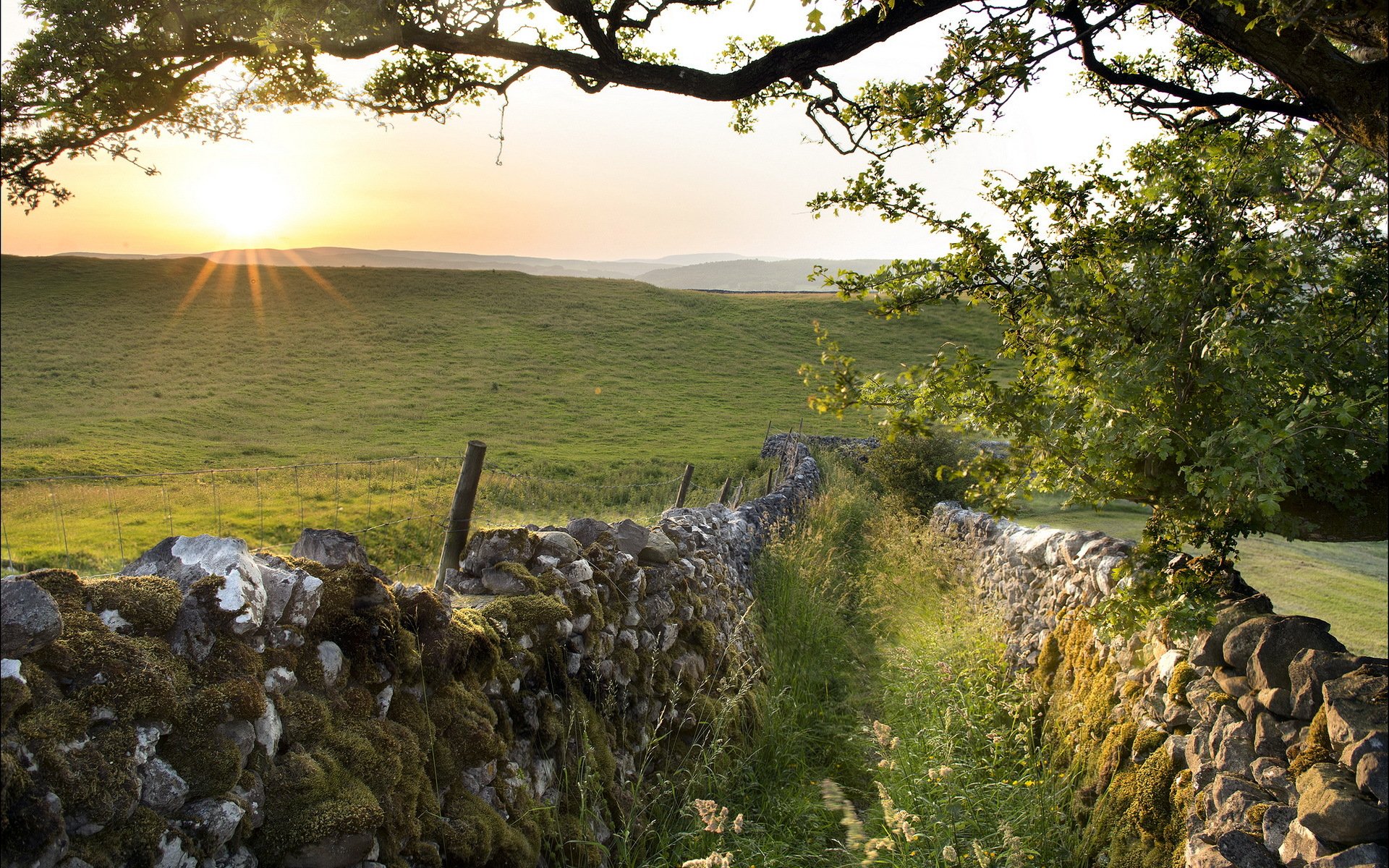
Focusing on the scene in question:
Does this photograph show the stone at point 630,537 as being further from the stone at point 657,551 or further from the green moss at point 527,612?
the green moss at point 527,612

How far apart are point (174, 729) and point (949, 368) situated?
15.5 ft

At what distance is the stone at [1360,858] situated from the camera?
3.13 meters

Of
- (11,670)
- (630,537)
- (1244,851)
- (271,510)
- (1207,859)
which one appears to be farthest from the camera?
(271,510)

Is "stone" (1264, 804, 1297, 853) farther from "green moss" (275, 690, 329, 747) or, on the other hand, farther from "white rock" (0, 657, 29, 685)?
"white rock" (0, 657, 29, 685)

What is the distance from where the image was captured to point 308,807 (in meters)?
2.75

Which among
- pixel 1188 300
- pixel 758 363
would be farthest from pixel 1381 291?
pixel 758 363

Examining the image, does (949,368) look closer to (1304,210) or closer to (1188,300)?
(1188,300)

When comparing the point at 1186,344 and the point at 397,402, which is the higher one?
the point at 1186,344

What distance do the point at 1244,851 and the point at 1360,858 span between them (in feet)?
1.99

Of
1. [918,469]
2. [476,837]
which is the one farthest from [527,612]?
[918,469]

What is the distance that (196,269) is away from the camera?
54594 mm

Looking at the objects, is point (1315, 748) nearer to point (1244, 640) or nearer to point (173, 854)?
point (1244, 640)

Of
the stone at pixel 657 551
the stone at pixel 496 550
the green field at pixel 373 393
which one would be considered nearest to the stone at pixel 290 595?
the stone at pixel 496 550

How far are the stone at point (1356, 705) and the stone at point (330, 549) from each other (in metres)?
4.34
